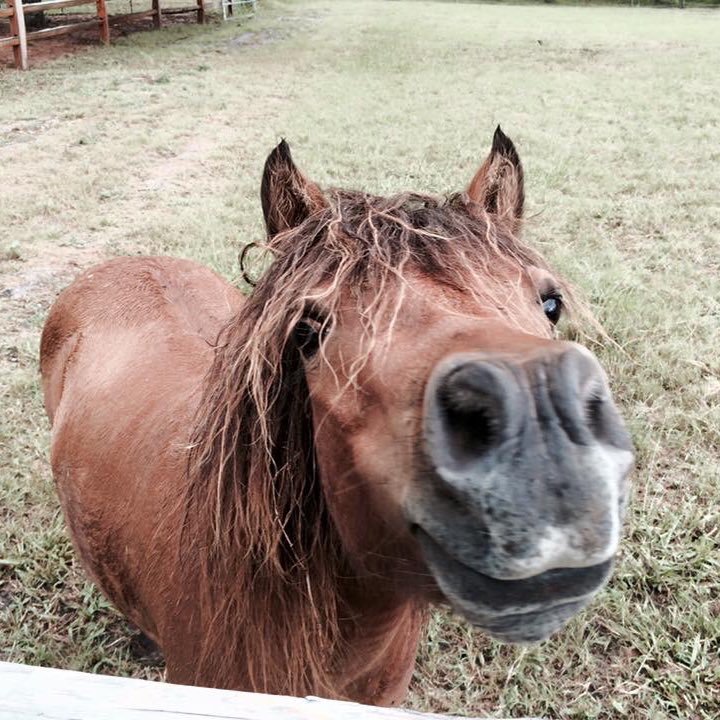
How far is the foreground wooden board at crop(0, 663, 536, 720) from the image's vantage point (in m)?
0.91

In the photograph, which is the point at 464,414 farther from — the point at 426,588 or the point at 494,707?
the point at 494,707

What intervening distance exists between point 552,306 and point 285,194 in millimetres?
700

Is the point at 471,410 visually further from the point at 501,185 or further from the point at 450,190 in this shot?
the point at 450,190

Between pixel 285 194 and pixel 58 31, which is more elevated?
pixel 285 194

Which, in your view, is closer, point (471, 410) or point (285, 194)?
point (471, 410)

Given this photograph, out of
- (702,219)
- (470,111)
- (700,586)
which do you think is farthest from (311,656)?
(470,111)

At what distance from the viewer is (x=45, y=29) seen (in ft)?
54.8

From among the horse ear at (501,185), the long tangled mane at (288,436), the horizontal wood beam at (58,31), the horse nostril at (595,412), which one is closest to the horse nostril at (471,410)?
the horse nostril at (595,412)

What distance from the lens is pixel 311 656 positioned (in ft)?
5.08

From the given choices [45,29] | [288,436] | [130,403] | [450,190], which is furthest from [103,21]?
[288,436]

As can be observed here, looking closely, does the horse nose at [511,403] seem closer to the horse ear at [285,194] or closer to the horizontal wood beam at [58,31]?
the horse ear at [285,194]

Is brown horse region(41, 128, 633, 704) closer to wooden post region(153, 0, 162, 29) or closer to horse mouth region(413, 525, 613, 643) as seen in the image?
horse mouth region(413, 525, 613, 643)

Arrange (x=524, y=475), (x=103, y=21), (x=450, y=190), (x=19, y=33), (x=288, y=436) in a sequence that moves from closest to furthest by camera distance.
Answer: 1. (x=524, y=475)
2. (x=288, y=436)
3. (x=450, y=190)
4. (x=19, y=33)
5. (x=103, y=21)

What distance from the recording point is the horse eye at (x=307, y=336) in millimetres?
1302
